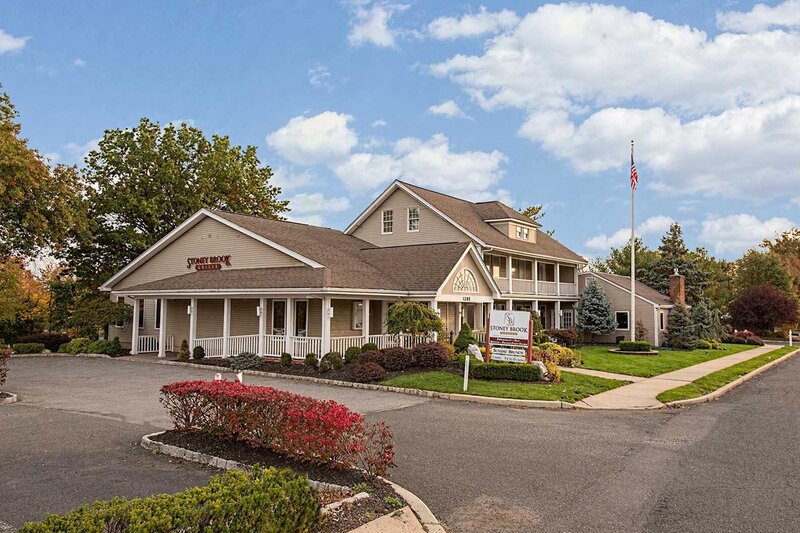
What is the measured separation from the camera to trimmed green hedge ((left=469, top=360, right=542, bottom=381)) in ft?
60.7

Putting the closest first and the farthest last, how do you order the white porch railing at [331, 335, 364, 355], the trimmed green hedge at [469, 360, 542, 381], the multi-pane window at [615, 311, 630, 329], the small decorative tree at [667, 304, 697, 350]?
the trimmed green hedge at [469, 360, 542, 381] < the white porch railing at [331, 335, 364, 355] < the small decorative tree at [667, 304, 697, 350] < the multi-pane window at [615, 311, 630, 329]

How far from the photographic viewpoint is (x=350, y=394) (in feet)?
56.1

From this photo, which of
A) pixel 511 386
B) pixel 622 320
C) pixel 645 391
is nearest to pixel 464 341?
pixel 511 386

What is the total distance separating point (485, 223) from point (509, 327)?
64.2 feet

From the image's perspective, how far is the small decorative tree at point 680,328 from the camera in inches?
1435

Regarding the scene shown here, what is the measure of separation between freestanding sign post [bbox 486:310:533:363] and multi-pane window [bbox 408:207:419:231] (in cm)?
1544

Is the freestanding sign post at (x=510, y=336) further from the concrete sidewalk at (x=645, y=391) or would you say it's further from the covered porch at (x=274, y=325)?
the covered porch at (x=274, y=325)

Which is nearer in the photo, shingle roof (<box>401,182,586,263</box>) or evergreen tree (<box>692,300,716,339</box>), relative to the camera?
shingle roof (<box>401,182,586,263</box>)

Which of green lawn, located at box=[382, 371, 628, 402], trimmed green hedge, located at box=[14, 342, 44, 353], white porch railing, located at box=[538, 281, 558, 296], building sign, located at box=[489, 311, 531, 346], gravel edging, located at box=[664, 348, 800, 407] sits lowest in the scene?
gravel edging, located at box=[664, 348, 800, 407]

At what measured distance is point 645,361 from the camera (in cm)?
2734

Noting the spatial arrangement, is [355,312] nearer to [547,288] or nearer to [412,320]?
[412,320]

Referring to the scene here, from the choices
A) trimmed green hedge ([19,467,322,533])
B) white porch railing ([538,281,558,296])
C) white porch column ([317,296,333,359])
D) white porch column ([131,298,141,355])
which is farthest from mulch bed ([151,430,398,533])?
white porch railing ([538,281,558,296])

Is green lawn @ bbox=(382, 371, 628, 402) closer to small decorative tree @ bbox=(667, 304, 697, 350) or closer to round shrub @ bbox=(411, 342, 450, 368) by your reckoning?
round shrub @ bbox=(411, 342, 450, 368)

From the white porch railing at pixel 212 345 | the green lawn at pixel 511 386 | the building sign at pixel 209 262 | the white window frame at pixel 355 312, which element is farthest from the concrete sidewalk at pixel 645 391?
the building sign at pixel 209 262
